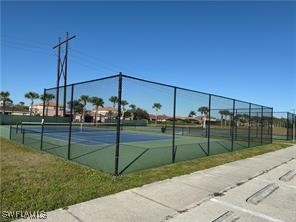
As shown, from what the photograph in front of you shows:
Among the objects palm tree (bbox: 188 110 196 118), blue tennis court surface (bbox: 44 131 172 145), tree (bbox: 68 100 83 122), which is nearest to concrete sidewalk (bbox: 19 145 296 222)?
tree (bbox: 68 100 83 122)

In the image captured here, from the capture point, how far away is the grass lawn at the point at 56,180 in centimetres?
522

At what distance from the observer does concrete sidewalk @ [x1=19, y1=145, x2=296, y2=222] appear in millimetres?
4730

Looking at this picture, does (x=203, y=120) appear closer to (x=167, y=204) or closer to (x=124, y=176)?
(x=124, y=176)

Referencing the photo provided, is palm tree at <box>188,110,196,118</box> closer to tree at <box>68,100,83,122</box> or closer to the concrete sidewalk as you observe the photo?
tree at <box>68,100,83,122</box>

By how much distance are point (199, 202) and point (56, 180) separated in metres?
3.31

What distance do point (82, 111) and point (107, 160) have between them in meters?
2.63

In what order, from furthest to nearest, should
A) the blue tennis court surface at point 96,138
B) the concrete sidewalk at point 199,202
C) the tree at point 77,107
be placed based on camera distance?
the blue tennis court surface at point 96,138, the tree at point 77,107, the concrete sidewalk at point 199,202

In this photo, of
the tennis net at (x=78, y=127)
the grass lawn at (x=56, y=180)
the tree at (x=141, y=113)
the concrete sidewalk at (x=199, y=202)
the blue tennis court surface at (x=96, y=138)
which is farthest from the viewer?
the tree at (x=141, y=113)

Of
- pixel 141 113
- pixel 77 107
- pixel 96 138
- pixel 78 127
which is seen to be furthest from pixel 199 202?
pixel 141 113

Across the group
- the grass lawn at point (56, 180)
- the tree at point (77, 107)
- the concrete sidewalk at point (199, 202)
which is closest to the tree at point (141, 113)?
the tree at point (77, 107)

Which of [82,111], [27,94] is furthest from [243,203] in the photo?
[27,94]

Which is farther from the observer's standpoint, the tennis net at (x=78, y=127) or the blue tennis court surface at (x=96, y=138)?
the blue tennis court surface at (x=96, y=138)

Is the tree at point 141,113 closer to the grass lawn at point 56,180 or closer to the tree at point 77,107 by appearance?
the tree at point 77,107

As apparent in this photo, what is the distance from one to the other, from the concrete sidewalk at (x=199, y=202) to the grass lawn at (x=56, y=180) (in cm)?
37
